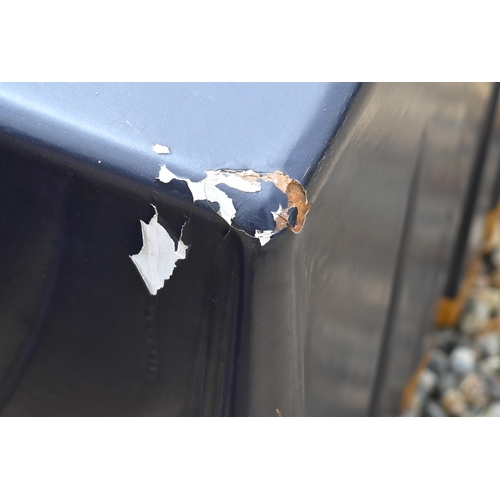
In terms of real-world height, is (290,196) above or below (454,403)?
below

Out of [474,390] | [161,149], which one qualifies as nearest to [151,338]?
[161,149]

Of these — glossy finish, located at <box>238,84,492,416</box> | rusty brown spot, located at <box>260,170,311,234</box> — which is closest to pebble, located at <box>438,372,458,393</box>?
glossy finish, located at <box>238,84,492,416</box>

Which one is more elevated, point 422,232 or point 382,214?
point 422,232

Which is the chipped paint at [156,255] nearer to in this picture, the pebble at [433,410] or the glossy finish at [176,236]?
the glossy finish at [176,236]

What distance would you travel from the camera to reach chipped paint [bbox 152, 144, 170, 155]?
0.69 meters

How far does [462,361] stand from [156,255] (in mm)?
2050

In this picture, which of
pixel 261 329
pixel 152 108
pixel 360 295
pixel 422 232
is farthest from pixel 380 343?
pixel 152 108

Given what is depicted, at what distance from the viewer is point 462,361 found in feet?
8.25

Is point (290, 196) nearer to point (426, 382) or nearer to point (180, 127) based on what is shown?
point (180, 127)

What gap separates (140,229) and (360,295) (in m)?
0.48

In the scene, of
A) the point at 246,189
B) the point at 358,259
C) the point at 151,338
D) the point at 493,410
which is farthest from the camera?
the point at 493,410

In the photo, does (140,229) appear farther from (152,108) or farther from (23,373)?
(23,373)

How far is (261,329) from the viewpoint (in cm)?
73

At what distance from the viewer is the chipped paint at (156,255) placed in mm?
698
